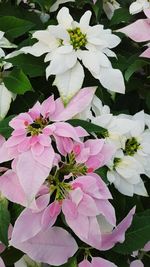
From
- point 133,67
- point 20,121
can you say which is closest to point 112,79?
point 133,67

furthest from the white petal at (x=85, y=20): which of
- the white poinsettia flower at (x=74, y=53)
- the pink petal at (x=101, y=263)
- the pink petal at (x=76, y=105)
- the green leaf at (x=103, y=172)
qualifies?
the pink petal at (x=101, y=263)

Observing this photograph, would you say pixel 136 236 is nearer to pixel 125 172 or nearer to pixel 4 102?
pixel 125 172

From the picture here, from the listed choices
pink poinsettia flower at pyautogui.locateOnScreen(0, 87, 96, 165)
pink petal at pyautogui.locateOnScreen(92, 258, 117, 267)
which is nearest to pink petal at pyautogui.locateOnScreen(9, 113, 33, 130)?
pink poinsettia flower at pyautogui.locateOnScreen(0, 87, 96, 165)

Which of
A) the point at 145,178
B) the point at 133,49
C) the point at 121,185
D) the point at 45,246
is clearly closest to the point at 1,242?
the point at 45,246

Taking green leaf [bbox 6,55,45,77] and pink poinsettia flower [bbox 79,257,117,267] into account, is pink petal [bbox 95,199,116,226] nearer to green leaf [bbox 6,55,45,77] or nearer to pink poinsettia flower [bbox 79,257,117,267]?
pink poinsettia flower [bbox 79,257,117,267]

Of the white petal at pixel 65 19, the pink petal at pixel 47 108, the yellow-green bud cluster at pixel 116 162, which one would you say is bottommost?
the yellow-green bud cluster at pixel 116 162

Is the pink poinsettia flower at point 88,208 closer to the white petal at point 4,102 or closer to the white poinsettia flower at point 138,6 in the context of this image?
the white petal at point 4,102
